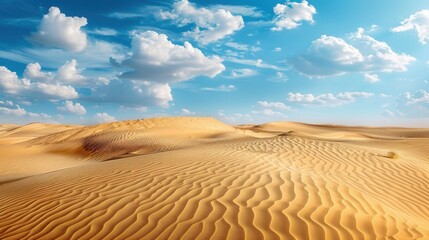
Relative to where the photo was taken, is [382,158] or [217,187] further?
[382,158]

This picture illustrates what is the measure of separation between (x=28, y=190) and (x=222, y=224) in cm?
537

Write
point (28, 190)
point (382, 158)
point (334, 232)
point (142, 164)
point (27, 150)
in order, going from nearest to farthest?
point (334, 232) < point (28, 190) < point (142, 164) < point (382, 158) < point (27, 150)

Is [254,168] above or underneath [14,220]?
above

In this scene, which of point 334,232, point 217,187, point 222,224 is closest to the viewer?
point 334,232

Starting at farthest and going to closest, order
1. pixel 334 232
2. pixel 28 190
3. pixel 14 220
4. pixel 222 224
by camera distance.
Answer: pixel 28 190 < pixel 14 220 < pixel 222 224 < pixel 334 232

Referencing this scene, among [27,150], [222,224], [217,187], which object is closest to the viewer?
[222,224]

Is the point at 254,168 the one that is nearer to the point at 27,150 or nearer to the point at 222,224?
the point at 222,224

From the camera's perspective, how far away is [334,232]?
4.02 meters

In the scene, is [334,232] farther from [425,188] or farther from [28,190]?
[28,190]

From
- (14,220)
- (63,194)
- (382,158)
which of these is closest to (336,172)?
(382,158)

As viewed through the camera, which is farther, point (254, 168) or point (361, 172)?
point (361, 172)

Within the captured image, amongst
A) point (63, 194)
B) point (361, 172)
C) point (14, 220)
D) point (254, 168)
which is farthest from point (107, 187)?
point (361, 172)

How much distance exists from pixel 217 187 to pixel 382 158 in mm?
6918

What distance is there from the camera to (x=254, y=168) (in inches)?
298
